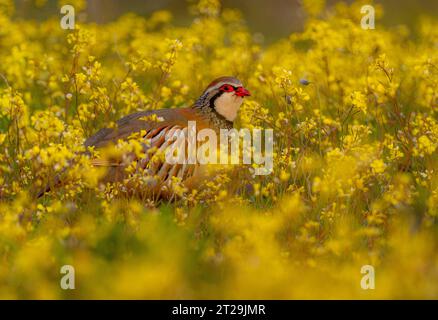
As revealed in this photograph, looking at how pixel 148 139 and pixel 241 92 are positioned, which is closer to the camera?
pixel 148 139

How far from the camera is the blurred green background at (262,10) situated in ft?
56.1

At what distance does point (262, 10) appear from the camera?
21125 mm

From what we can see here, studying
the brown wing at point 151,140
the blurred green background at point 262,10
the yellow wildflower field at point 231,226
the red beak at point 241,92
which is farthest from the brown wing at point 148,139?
the blurred green background at point 262,10

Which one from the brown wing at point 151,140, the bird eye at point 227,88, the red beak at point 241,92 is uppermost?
the bird eye at point 227,88

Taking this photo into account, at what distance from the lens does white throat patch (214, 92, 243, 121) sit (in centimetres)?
746

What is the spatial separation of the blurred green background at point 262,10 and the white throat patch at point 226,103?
8.48 m

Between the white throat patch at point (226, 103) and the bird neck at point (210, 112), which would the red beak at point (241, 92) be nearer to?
the white throat patch at point (226, 103)

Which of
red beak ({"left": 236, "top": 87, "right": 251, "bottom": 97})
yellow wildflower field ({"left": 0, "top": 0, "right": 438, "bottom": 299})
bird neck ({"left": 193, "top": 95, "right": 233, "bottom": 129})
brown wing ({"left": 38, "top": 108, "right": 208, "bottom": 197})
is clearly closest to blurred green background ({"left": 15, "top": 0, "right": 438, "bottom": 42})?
bird neck ({"left": 193, "top": 95, "right": 233, "bottom": 129})

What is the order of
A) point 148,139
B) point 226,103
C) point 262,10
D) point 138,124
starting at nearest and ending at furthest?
1. point 148,139
2. point 138,124
3. point 226,103
4. point 262,10

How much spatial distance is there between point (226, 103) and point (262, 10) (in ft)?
46.3

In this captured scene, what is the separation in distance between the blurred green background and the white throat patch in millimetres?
8484

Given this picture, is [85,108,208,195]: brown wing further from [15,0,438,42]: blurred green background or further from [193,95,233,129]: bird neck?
[15,0,438,42]: blurred green background

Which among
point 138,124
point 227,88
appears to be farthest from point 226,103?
point 138,124

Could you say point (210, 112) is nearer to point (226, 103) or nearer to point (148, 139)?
point (226, 103)
